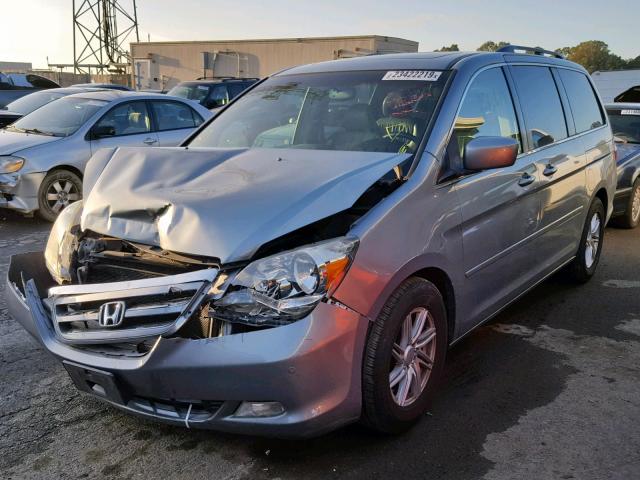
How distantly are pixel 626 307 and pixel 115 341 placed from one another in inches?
158

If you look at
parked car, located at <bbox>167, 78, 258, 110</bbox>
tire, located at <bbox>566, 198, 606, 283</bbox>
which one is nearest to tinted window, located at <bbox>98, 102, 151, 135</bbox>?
tire, located at <bbox>566, 198, 606, 283</bbox>

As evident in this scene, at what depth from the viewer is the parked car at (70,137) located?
23.8 ft

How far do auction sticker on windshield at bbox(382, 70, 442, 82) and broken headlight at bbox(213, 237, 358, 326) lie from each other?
155cm

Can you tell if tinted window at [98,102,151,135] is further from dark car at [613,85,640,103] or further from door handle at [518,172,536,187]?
dark car at [613,85,640,103]

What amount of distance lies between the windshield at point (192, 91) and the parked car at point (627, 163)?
389 inches

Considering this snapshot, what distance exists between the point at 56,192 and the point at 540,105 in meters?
5.86

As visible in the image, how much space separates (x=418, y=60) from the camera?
3740 mm

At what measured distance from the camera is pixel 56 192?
7.58m

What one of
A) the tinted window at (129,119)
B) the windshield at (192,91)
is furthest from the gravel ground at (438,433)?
the windshield at (192,91)

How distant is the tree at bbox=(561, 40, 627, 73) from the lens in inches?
2719

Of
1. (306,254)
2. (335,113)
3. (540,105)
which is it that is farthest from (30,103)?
(306,254)

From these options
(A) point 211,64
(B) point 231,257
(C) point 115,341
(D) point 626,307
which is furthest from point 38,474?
(A) point 211,64

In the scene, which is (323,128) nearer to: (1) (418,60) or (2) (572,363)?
(1) (418,60)

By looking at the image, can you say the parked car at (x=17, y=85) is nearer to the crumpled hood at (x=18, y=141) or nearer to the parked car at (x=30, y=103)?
the parked car at (x=30, y=103)
